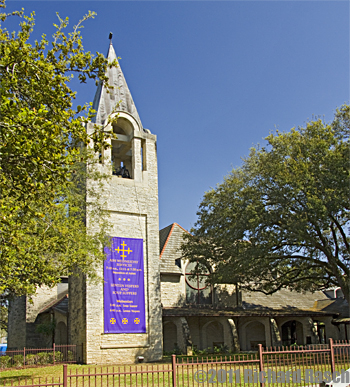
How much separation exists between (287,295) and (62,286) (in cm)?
1770

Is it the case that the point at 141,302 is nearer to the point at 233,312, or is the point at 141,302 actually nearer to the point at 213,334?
the point at 233,312

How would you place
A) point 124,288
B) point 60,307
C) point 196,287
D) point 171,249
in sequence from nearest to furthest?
point 124,288, point 60,307, point 196,287, point 171,249

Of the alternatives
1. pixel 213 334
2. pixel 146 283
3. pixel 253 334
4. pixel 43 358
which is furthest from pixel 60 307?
pixel 253 334

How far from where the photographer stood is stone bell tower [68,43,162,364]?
20500 mm

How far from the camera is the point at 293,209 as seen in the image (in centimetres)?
2044

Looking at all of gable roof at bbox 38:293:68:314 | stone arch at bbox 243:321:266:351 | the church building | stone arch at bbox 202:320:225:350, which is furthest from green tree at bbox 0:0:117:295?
stone arch at bbox 243:321:266:351

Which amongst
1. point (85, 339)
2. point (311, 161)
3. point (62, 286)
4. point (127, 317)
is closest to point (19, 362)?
point (85, 339)

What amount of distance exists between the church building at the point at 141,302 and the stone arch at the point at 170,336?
6cm

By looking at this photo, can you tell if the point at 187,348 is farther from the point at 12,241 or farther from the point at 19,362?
the point at 12,241

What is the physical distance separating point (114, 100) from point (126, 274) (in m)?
10.7

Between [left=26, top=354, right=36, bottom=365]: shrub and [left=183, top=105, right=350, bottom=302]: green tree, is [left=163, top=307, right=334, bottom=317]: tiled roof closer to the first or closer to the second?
[left=183, top=105, right=350, bottom=302]: green tree

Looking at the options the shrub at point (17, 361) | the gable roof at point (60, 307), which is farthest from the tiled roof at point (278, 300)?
the shrub at point (17, 361)

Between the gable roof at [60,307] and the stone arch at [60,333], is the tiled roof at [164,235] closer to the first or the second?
the gable roof at [60,307]

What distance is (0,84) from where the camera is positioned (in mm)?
8578
